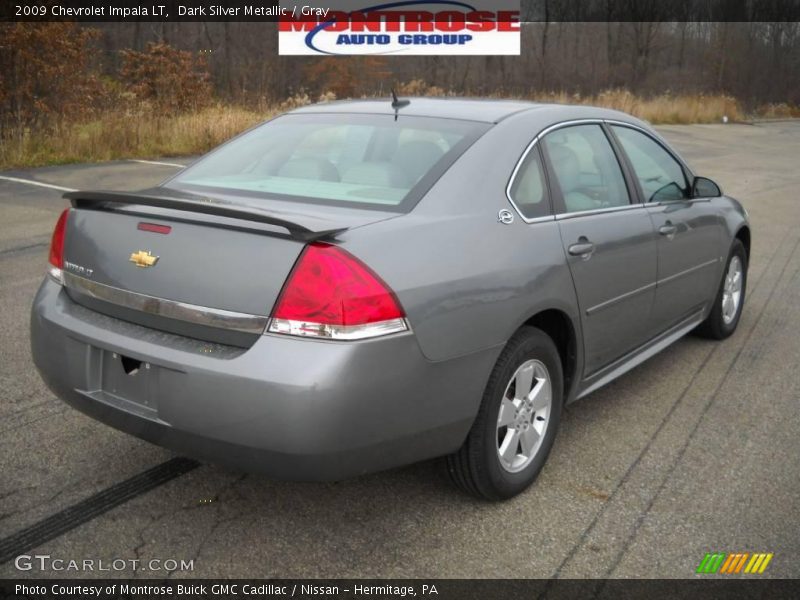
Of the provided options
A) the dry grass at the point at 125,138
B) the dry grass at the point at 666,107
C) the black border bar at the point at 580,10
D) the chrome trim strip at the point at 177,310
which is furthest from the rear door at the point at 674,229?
the black border bar at the point at 580,10

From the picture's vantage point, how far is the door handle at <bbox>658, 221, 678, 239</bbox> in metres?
4.41

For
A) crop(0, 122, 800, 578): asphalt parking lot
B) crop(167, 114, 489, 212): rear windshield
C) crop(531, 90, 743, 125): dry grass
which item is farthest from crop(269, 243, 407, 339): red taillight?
crop(531, 90, 743, 125): dry grass

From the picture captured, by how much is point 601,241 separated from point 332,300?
5.40 feet

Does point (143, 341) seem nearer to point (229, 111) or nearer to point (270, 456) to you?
point (270, 456)

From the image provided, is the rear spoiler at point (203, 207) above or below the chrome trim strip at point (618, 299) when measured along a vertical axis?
above

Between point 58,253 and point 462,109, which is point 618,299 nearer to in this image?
point 462,109

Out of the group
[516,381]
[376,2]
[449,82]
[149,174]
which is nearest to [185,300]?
[516,381]

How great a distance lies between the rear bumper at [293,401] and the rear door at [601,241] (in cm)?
93

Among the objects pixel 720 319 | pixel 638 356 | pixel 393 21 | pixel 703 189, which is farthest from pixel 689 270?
pixel 393 21

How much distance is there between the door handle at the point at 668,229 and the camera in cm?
441

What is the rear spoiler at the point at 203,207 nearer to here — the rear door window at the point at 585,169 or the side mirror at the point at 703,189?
the rear door window at the point at 585,169

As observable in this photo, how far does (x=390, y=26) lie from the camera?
33094 mm

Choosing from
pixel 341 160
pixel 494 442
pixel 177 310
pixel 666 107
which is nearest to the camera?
pixel 177 310

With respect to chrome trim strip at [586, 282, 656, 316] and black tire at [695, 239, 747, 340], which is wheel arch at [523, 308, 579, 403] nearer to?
chrome trim strip at [586, 282, 656, 316]
